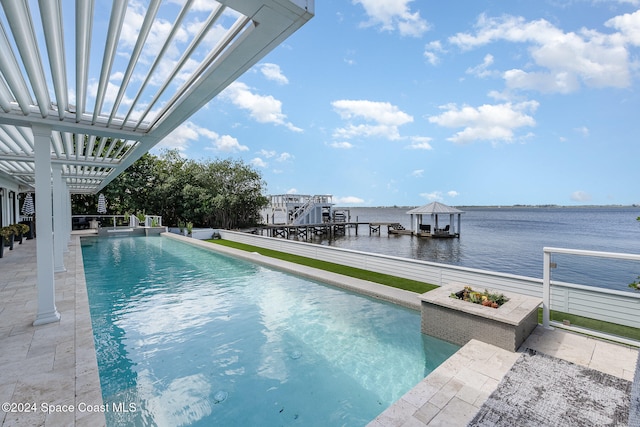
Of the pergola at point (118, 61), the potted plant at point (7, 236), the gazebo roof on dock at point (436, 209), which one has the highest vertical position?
the pergola at point (118, 61)

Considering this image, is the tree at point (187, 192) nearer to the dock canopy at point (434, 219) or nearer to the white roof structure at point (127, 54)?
the dock canopy at point (434, 219)

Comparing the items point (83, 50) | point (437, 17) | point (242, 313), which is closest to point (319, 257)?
point (242, 313)

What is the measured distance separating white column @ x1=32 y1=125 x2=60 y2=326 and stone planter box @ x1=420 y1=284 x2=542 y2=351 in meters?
5.42

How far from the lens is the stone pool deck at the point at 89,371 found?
2414 mm

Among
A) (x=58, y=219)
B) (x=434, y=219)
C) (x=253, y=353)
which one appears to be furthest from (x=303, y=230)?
(x=253, y=353)

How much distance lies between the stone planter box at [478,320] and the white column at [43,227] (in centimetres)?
542

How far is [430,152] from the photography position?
33625mm

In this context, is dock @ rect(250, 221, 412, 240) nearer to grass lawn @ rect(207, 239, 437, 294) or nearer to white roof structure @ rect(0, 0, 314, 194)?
grass lawn @ rect(207, 239, 437, 294)

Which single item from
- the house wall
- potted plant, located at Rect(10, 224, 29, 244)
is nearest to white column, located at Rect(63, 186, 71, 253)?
potted plant, located at Rect(10, 224, 29, 244)

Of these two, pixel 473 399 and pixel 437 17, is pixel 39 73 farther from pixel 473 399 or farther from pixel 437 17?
pixel 437 17

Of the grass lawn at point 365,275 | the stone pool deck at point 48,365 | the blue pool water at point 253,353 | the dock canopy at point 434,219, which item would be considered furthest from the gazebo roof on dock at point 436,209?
the stone pool deck at point 48,365

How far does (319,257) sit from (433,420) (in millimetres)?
7399

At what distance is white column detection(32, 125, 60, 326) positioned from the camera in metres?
4.25

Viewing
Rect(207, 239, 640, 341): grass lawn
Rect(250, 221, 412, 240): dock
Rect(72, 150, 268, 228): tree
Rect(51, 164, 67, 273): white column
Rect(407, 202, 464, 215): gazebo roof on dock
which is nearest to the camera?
Rect(207, 239, 640, 341): grass lawn
